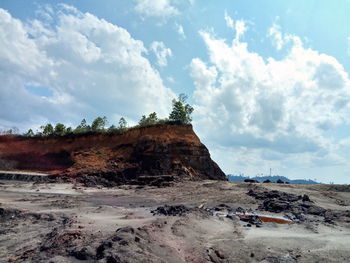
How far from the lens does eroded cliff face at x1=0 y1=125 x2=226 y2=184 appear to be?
93.7 feet

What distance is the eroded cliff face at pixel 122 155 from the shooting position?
28547 millimetres

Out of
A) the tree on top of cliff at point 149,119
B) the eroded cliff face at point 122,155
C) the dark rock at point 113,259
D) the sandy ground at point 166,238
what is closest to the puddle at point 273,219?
the sandy ground at point 166,238

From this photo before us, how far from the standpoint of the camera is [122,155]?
103 feet

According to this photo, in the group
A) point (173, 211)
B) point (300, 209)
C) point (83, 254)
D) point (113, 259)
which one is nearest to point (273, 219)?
point (300, 209)

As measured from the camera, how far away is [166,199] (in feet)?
57.2

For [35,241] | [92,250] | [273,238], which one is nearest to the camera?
[92,250]

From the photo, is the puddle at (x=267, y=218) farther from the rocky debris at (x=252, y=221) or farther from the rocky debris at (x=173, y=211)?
the rocky debris at (x=173, y=211)

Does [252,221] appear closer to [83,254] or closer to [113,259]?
→ [113,259]

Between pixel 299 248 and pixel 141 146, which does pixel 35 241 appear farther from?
pixel 141 146

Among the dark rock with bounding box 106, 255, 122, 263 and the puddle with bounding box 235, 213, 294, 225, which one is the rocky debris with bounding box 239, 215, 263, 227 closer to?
the puddle with bounding box 235, 213, 294, 225

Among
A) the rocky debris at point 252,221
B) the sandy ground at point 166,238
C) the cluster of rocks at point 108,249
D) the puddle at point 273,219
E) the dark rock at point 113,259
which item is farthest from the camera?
the puddle at point 273,219

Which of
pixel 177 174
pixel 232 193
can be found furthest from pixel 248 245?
pixel 177 174

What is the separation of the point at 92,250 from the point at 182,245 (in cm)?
254

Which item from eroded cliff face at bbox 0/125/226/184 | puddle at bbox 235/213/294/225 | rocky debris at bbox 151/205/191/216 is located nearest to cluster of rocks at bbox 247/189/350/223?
puddle at bbox 235/213/294/225
